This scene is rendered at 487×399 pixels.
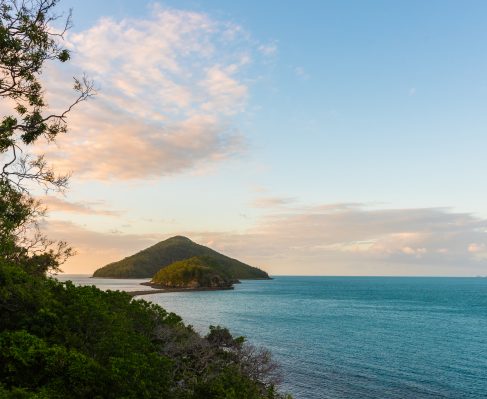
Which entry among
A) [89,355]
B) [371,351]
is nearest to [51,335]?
[89,355]

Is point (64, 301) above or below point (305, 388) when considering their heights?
above

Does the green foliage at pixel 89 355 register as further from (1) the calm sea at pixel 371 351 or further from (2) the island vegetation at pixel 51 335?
(1) the calm sea at pixel 371 351

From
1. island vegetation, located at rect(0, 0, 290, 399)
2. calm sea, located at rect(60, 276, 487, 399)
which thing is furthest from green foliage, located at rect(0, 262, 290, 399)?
calm sea, located at rect(60, 276, 487, 399)

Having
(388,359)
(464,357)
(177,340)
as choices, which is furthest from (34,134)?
(464,357)

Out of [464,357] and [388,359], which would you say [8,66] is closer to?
[388,359]

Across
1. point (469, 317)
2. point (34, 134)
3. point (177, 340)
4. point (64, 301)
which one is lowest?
point (469, 317)

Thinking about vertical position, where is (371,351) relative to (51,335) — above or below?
below

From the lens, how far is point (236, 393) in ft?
70.2

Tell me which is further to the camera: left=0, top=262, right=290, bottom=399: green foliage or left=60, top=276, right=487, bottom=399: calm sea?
left=60, top=276, right=487, bottom=399: calm sea

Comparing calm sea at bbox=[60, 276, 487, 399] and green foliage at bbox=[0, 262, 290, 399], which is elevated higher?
green foliage at bbox=[0, 262, 290, 399]

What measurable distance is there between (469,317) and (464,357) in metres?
66.4

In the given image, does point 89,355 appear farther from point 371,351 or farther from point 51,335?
point 371,351

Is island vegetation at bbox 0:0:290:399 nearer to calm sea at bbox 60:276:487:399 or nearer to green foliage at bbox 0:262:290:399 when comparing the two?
green foliage at bbox 0:262:290:399

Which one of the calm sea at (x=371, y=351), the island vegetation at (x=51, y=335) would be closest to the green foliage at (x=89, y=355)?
the island vegetation at (x=51, y=335)
